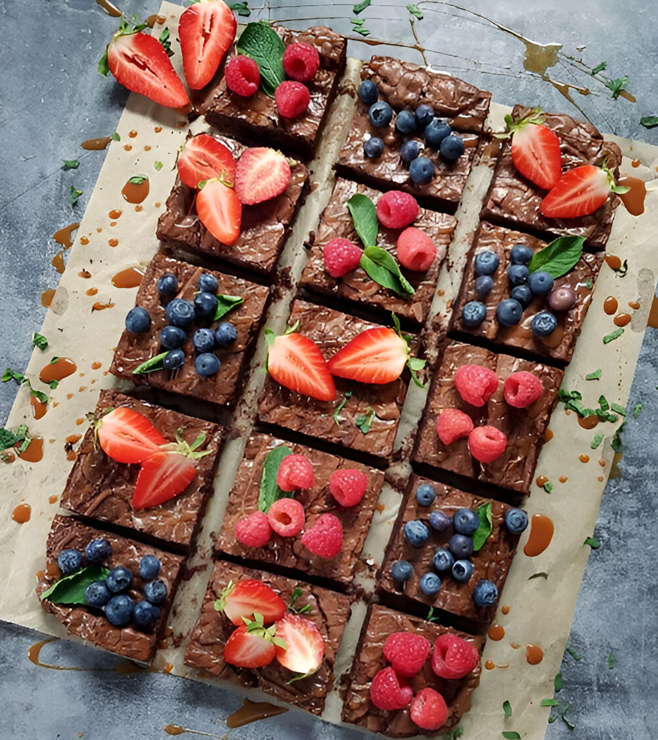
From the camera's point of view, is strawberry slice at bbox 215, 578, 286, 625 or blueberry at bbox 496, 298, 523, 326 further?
blueberry at bbox 496, 298, 523, 326

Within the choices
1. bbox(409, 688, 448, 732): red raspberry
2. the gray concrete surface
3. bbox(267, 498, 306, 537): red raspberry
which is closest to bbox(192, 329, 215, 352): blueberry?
bbox(267, 498, 306, 537): red raspberry

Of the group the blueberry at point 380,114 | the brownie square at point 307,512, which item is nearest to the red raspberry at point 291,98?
the blueberry at point 380,114

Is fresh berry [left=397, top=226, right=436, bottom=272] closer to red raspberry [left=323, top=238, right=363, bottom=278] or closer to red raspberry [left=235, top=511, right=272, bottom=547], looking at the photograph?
red raspberry [left=323, top=238, right=363, bottom=278]

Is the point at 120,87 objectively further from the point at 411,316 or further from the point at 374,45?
the point at 411,316

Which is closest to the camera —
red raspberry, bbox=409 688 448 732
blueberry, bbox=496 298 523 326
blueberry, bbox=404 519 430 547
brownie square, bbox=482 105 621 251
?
red raspberry, bbox=409 688 448 732

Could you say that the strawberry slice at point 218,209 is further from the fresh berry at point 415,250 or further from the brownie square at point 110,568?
the brownie square at point 110,568

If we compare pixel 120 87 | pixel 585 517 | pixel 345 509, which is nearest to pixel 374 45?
pixel 120 87
